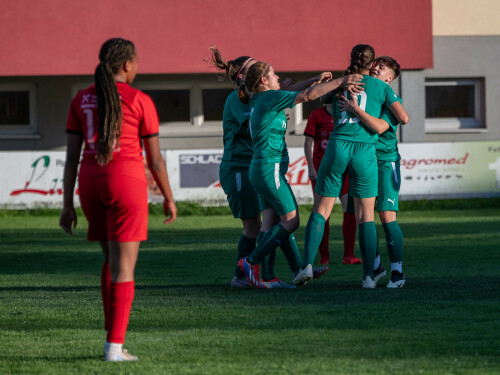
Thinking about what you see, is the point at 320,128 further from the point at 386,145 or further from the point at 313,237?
the point at 313,237

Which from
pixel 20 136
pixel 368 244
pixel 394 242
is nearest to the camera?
pixel 368 244

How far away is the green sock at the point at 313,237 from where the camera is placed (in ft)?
23.0

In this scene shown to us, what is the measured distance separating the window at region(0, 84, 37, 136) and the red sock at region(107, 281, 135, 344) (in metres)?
18.6

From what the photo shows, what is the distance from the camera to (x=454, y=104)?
24.2m

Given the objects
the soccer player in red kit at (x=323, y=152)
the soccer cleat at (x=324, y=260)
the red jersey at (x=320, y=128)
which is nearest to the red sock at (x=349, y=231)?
the soccer player in red kit at (x=323, y=152)

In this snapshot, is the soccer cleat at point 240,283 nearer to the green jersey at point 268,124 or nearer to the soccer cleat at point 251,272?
the soccer cleat at point 251,272

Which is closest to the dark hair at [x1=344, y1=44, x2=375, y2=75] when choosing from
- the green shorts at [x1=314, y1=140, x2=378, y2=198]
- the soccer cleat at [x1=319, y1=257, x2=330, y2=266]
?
the green shorts at [x1=314, y1=140, x2=378, y2=198]

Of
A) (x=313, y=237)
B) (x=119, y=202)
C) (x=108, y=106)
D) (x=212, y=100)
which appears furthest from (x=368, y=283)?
(x=212, y=100)

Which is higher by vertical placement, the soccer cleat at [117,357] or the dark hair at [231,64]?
the dark hair at [231,64]

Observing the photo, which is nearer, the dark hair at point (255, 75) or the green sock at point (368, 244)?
the dark hair at point (255, 75)

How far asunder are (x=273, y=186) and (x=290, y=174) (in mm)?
11591

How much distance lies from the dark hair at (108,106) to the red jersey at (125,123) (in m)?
0.05

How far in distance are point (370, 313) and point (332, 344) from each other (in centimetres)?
105

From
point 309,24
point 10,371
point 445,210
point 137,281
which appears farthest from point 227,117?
point 309,24
